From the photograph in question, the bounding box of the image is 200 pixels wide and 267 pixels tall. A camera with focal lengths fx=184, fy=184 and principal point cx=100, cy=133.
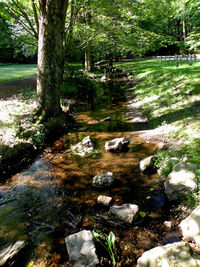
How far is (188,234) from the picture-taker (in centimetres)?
302

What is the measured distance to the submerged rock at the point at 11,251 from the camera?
288 cm

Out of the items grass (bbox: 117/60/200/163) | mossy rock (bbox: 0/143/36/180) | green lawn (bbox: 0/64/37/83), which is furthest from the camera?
green lawn (bbox: 0/64/37/83)

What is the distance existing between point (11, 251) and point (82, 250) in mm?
1187

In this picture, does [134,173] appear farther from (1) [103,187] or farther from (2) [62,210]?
(2) [62,210]

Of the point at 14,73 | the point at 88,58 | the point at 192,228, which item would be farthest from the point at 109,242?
the point at 88,58

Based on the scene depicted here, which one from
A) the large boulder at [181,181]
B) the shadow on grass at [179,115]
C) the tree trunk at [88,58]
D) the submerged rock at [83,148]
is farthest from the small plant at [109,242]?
the tree trunk at [88,58]

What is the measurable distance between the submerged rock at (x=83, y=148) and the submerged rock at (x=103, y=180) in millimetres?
1614

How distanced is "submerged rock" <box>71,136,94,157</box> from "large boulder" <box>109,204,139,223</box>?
2.73 m

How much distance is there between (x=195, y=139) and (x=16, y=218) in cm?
Result: 505

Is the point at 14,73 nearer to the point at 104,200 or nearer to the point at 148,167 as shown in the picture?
the point at 148,167

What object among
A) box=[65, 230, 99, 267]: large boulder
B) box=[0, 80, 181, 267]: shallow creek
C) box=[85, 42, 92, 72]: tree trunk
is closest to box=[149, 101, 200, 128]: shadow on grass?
box=[0, 80, 181, 267]: shallow creek

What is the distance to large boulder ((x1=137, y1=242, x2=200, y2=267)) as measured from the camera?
2.39m

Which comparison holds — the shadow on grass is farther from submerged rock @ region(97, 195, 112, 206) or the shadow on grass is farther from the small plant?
the small plant

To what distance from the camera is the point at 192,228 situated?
9.75 feet
